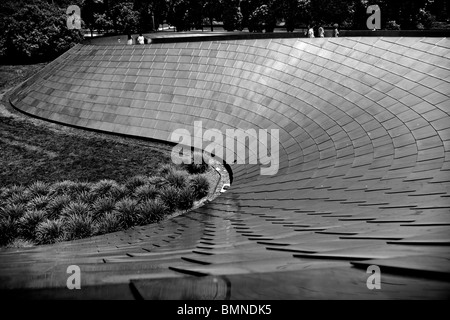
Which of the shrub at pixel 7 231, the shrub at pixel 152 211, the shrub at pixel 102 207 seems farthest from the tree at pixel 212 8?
the shrub at pixel 7 231

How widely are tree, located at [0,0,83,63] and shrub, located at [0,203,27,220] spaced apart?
2478 cm

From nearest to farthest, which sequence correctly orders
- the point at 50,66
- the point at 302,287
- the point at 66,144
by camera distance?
the point at 302,287, the point at 66,144, the point at 50,66

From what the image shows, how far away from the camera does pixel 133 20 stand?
39062mm

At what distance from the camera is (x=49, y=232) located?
9.38 meters

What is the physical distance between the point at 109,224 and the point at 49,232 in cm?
147

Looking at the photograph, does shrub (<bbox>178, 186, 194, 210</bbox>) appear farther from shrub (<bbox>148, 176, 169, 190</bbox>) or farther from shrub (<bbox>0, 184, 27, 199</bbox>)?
shrub (<bbox>0, 184, 27, 199</bbox>)

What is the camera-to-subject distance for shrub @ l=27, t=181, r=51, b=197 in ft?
38.1

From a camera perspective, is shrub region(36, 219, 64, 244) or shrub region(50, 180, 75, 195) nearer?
shrub region(36, 219, 64, 244)

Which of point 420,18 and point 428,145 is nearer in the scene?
point 428,145

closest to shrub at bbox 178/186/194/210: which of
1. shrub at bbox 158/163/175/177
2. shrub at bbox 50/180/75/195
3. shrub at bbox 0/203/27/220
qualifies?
shrub at bbox 158/163/175/177

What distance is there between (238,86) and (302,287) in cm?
1361

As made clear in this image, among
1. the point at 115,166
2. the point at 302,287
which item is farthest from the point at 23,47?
the point at 302,287

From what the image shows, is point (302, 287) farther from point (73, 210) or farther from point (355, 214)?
point (73, 210)

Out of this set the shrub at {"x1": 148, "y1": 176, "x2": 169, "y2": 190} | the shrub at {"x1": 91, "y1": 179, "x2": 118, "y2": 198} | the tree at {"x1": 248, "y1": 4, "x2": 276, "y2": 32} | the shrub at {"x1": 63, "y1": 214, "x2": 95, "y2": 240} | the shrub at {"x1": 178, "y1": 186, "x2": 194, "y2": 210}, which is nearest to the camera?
the shrub at {"x1": 63, "y1": 214, "x2": 95, "y2": 240}
